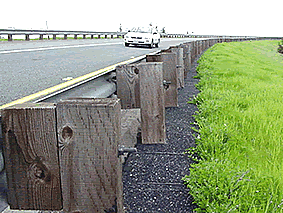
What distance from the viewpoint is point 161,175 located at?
→ 345cm

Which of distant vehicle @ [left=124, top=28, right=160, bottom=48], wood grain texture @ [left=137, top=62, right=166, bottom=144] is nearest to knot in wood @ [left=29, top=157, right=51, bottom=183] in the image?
wood grain texture @ [left=137, top=62, right=166, bottom=144]

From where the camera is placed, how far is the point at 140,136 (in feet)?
14.7

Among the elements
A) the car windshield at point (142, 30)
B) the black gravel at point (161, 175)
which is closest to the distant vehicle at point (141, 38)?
the car windshield at point (142, 30)

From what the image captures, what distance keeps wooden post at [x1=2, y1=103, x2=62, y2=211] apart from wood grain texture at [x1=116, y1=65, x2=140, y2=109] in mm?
2125

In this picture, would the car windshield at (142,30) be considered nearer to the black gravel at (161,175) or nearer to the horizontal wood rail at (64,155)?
the black gravel at (161,175)

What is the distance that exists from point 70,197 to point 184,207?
128cm

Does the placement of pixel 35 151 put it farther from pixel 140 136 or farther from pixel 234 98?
pixel 234 98

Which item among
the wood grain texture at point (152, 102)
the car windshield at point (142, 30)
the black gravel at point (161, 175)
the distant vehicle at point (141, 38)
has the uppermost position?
the car windshield at point (142, 30)

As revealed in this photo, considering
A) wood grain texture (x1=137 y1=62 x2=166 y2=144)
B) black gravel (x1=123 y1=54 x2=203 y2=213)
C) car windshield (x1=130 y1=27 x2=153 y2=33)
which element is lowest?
black gravel (x1=123 y1=54 x2=203 y2=213)

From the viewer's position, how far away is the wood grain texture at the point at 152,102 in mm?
4109

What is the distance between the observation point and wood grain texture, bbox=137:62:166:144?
4109mm

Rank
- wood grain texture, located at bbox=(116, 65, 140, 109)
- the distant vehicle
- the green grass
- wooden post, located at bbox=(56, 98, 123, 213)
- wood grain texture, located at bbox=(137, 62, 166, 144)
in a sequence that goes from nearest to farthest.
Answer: wooden post, located at bbox=(56, 98, 123, 213) → the green grass → wood grain texture, located at bbox=(116, 65, 140, 109) → wood grain texture, located at bbox=(137, 62, 166, 144) → the distant vehicle

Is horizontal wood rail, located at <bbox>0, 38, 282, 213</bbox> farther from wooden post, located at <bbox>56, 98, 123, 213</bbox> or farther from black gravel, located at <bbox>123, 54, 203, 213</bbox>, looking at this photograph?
black gravel, located at <bbox>123, 54, 203, 213</bbox>

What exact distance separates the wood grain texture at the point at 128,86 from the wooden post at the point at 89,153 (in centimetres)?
211
